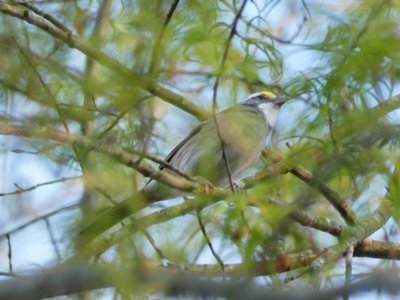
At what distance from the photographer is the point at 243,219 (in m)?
2.79

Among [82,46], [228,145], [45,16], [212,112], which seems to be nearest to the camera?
[212,112]

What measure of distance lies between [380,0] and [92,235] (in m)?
1.51

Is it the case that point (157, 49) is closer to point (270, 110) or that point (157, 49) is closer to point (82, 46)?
point (82, 46)

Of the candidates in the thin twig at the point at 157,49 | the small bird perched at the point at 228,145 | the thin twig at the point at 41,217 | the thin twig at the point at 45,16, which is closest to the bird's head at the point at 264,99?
the small bird perched at the point at 228,145

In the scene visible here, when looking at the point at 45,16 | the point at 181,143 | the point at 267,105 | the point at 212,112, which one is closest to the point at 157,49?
the point at 212,112

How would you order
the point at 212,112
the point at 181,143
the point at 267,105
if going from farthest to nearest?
the point at 267,105, the point at 181,143, the point at 212,112

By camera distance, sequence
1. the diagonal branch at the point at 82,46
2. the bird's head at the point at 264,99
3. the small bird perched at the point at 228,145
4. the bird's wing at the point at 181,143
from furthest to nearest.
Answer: the bird's head at the point at 264,99, the bird's wing at the point at 181,143, the small bird perched at the point at 228,145, the diagonal branch at the point at 82,46

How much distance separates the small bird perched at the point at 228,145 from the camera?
4.50m

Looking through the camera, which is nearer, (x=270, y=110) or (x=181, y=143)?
(x=181, y=143)

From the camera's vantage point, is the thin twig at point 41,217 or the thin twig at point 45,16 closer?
the thin twig at point 41,217

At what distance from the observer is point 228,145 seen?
4.81 meters

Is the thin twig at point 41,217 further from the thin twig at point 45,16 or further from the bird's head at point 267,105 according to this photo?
the bird's head at point 267,105

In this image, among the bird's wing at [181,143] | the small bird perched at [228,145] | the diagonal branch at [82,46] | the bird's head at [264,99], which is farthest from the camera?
the bird's head at [264,99]

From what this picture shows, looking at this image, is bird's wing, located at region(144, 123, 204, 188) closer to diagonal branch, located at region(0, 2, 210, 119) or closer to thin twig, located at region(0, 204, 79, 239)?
diagonal branch, located at region(0, 2, 210, 119)
